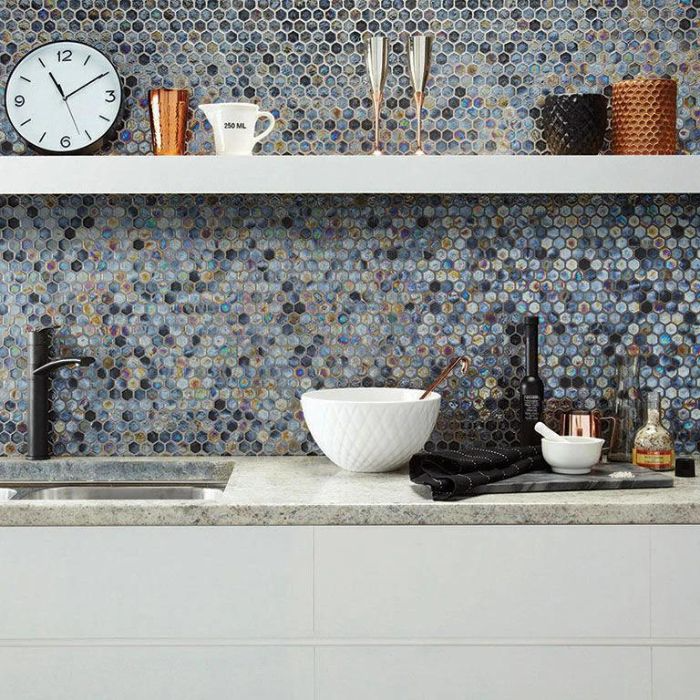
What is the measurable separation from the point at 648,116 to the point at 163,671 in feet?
5.37

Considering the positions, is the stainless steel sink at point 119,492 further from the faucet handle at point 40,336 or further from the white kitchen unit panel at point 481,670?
the white kitchen unit panel at point 481,670

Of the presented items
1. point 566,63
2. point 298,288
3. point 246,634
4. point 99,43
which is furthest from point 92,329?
point 566,63

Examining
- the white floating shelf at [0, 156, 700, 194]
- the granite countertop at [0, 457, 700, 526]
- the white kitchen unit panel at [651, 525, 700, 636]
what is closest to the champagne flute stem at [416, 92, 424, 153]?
the white floating shelf at [0, 156, 700, 194]

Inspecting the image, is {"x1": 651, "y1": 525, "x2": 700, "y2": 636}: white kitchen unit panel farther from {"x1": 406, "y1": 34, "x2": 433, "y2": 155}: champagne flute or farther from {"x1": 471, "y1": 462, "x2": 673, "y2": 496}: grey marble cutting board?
{"x1": 406, "y1": 34, "x2": 433, "y2": 155}: champagne flute

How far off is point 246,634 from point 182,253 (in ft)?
3.27

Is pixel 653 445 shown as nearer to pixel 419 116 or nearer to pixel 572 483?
pixel 572 483

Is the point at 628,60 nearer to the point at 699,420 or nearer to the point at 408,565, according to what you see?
the point at 699,420

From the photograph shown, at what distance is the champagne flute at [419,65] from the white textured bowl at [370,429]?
606 millimetres

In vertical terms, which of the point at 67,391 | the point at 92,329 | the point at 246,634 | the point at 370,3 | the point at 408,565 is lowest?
the point at 246,634

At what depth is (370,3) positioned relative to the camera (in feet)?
7.53

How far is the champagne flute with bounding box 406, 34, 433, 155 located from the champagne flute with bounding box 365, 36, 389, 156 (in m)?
0.06

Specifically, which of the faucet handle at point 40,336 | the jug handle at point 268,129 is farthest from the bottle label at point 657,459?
the faucet handle at point 40,336

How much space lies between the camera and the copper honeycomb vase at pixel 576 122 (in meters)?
2.16

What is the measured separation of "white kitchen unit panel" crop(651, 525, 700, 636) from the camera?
1747 millimetres
